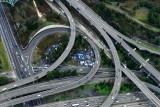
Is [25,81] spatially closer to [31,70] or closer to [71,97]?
[31,70]

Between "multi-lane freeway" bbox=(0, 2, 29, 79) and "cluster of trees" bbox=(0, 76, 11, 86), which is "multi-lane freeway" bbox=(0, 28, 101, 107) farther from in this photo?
"multi-lane freeway" bbox=(0, 2, 29, 79)

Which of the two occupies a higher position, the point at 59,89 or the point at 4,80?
the point at 4,80

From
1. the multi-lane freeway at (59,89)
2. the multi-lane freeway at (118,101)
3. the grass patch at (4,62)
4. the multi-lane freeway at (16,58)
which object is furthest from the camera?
the multi-lane freeway at (16,58)

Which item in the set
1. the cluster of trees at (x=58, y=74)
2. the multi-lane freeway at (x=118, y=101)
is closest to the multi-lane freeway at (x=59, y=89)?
the cluster of trees at (x=58, y=74)

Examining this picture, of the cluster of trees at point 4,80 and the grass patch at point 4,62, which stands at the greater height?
the grass patch at point 4,62

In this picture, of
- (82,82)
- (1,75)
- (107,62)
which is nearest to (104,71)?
(107,62)

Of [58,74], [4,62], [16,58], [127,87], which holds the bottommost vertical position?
[127,87]

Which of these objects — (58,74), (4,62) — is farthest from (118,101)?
(4,62)

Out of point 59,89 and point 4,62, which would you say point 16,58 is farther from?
point 59,89

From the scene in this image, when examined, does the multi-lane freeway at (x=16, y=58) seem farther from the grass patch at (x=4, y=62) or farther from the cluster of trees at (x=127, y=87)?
the cluster of trees at (x=127, y=87)

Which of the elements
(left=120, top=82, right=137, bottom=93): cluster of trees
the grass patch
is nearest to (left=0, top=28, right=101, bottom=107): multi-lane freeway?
(left=120, top=82, right=137, bottom=93): cluster of trees

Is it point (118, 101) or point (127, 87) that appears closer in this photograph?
point (118, 101)
